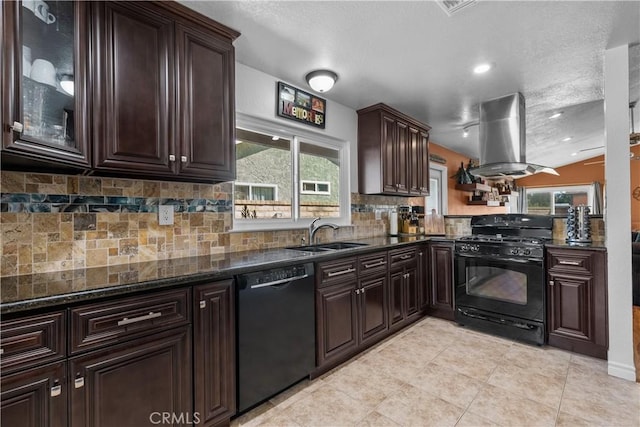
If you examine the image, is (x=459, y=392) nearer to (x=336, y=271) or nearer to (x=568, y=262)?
(x=336, y=271)

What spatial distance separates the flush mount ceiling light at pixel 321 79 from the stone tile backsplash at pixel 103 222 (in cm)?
116

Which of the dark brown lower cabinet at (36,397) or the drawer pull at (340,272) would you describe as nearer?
the dark brown lower cabinet at (36,397)

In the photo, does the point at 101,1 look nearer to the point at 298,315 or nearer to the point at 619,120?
the point at 298,315

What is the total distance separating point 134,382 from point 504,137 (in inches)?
151

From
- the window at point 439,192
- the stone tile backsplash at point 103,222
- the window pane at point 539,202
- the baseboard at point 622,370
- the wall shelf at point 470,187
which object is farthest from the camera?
the window pane at point 539,202

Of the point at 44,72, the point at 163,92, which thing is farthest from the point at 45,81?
the point at 163,92

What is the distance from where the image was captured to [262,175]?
8.82ft

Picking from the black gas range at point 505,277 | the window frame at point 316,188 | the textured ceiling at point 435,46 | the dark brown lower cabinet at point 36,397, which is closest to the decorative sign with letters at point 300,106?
the textured ceiling at point 435,46

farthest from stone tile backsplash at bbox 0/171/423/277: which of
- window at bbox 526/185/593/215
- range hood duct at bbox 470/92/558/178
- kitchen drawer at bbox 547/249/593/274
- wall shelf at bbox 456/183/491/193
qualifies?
window at bbox 526/185/593/215

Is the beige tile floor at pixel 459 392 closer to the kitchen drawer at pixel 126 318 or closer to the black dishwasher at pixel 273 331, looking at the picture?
the black dishwasher at pixel 273 331

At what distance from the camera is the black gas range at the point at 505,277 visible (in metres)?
2.72

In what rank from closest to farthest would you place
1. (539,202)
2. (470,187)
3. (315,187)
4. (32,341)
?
(32,341), (315,187), (470,187), (539,202)

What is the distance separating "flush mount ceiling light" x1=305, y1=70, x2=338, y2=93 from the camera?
8.34 ft

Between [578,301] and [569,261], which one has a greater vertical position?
[569,261]
